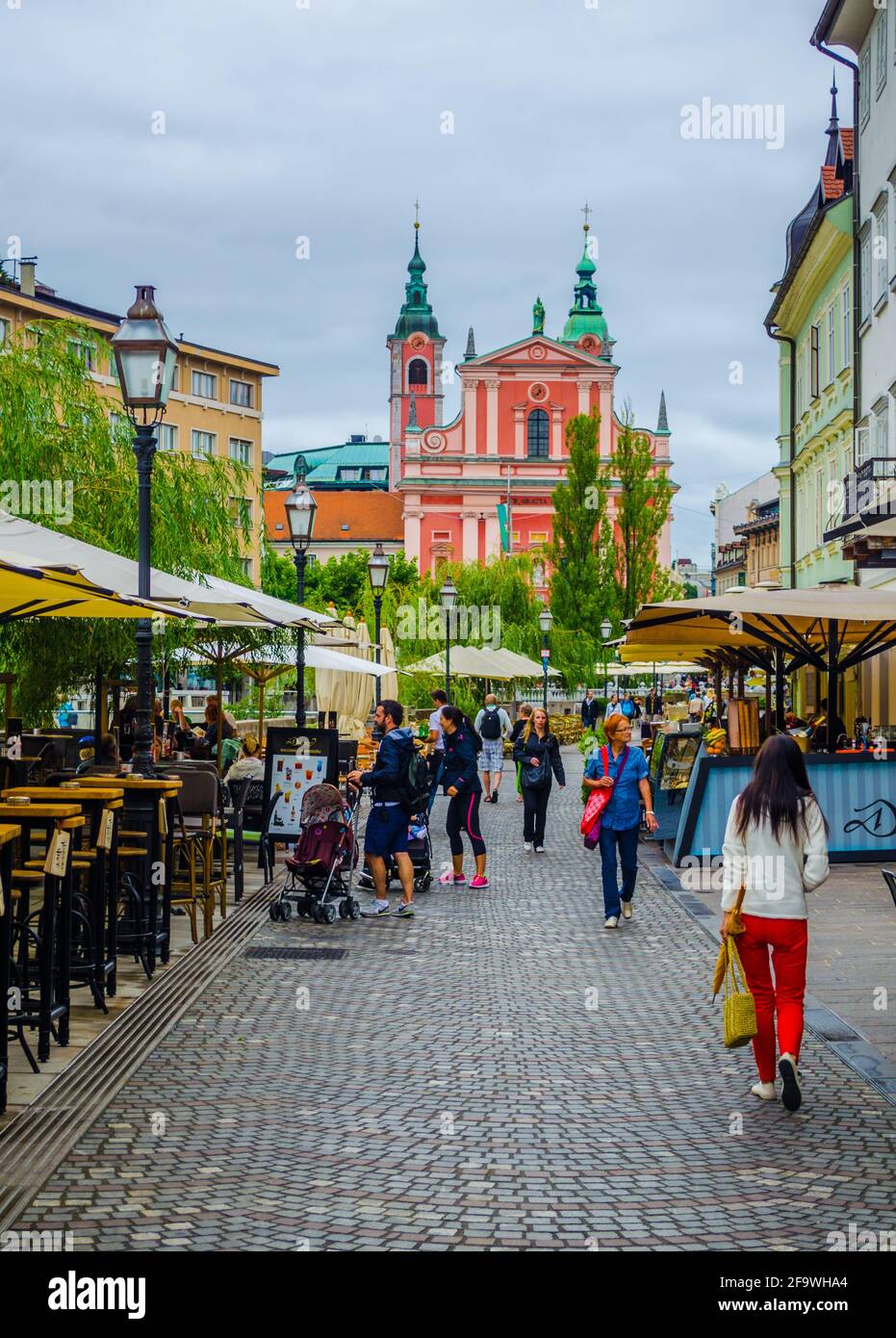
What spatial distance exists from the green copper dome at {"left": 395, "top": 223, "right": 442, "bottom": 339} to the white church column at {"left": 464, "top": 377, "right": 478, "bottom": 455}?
33934 mm

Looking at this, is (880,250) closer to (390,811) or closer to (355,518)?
(390,811)

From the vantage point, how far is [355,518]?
4892 inches

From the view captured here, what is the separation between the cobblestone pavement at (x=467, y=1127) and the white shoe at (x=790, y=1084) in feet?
0.33

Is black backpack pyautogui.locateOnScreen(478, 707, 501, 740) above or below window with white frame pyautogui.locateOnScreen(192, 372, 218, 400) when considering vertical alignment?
below

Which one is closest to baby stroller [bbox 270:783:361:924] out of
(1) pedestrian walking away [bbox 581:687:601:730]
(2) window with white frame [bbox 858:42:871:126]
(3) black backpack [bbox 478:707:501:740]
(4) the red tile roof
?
(3) black backpack [bbox 478:707:501:740]

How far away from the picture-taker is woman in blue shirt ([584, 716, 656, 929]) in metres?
13.4

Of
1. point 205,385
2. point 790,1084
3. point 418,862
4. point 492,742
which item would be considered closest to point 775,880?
point 790,1084

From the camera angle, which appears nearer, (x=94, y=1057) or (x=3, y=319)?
(x=94, y=1057)

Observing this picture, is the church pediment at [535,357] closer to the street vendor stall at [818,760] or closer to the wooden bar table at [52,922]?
the street vendor stall at [818,760]

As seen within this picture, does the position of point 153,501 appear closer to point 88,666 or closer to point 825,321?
point 88,666

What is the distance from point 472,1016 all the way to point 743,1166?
10.9ft

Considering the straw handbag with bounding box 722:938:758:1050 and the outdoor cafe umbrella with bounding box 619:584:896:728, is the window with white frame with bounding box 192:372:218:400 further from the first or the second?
the straw handbag with bounding box 722:938:758:1050
